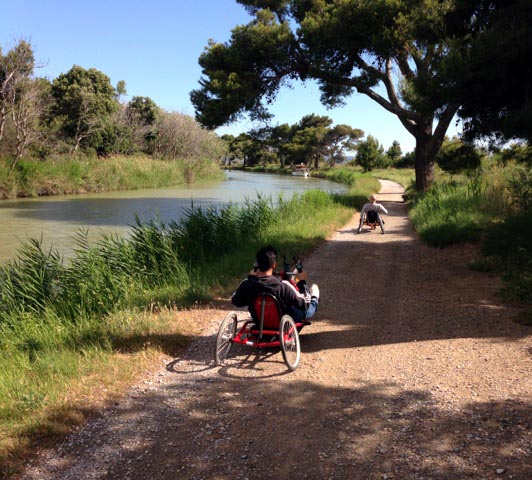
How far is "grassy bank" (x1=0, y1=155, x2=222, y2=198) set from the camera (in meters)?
25.8

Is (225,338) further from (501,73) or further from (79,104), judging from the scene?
(79,104)

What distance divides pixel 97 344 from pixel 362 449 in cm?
294

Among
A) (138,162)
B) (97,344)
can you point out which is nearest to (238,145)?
(138,162)

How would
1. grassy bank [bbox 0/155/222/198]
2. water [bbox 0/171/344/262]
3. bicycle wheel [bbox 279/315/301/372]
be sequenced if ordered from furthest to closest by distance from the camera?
grassy bank [bbox 0/155/222/198]
water [bbox 0/171/344/262]
bicycle wheel [bbox 279/315/301/372]

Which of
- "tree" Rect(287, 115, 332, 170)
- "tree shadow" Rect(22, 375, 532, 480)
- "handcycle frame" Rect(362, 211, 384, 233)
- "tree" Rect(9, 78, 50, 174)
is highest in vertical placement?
"tree" Rect(287, 115, 332, 170)

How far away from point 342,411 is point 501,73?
5.37 metres

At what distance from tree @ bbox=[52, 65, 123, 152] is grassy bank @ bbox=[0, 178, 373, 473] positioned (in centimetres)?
2584

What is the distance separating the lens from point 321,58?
17.9m

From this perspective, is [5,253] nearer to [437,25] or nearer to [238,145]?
[437,25]

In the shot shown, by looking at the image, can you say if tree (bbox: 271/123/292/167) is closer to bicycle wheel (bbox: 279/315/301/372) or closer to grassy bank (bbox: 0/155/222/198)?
grassy bank (bbox: 0/155/222/198)

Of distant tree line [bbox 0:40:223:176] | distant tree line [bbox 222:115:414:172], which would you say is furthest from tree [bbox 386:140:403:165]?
distant tree line [bbox 0:40:223:176]

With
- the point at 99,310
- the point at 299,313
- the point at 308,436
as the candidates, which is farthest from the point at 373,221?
the point at 308,436

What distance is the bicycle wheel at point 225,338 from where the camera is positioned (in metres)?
4.36

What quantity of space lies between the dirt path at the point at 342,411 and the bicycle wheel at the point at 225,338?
133 millimetres
